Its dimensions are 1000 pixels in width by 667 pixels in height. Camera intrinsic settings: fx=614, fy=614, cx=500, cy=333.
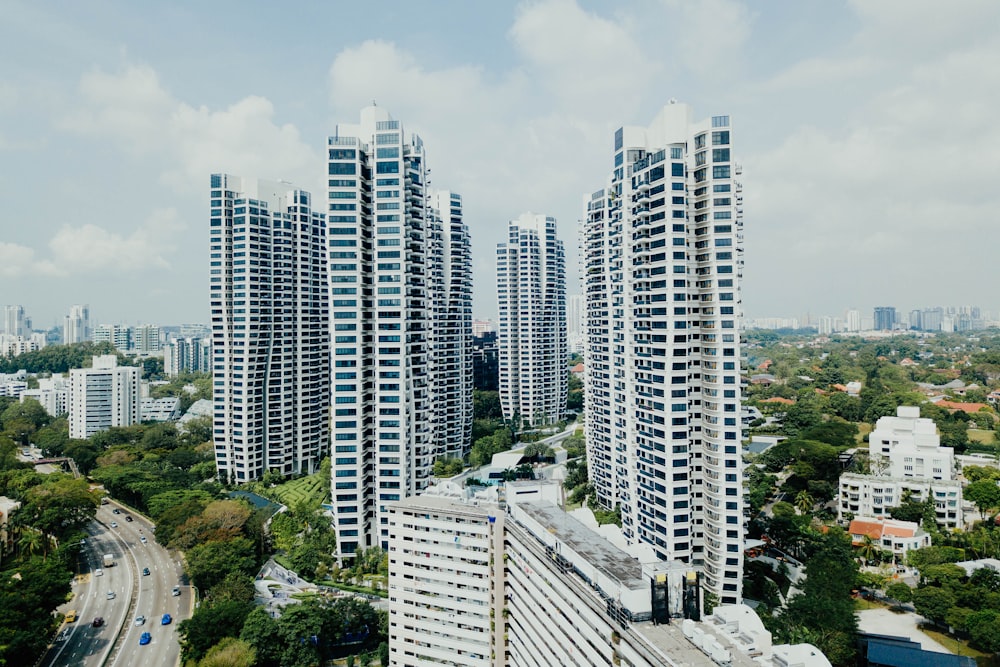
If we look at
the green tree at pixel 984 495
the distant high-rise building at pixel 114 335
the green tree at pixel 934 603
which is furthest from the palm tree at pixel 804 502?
the distant high-rise building at pixel 114 335

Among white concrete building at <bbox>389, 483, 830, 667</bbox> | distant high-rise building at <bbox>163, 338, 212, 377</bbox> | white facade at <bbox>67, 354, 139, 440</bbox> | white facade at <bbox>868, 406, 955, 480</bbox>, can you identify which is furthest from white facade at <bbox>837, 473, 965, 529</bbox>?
distant high-rise building at <bbox>163, 338, 212, 377</bbox>

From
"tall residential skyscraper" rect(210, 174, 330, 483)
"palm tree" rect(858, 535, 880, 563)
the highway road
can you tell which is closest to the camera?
the highway road

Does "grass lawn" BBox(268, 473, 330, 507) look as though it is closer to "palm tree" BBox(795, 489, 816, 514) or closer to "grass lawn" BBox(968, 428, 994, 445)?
"palm tree" BBox(795, 489, 816, 514)

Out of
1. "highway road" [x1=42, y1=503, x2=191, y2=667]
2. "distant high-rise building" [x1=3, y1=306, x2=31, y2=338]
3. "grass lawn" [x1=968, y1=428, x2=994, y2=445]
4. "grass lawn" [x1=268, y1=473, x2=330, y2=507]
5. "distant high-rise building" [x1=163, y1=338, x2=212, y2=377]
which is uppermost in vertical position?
"distant high-rise building" [x1=3, y1=306, x2=31, y2=338]

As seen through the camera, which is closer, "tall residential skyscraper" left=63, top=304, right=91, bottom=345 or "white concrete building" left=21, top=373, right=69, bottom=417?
"white concrete building" left=21, top=373, right=69, bottom=417

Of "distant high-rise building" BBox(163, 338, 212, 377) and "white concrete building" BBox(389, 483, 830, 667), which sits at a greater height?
"distant high-rise building" BBox(163, 338, 212, 377)

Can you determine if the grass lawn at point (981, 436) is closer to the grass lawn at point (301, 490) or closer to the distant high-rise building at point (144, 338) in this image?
the grass lawn at point (301, 490)

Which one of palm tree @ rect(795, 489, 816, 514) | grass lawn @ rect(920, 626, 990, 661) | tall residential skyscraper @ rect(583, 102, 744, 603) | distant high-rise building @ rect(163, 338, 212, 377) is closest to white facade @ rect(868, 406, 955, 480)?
palm tree @ rect(795, 489, 816, 514)

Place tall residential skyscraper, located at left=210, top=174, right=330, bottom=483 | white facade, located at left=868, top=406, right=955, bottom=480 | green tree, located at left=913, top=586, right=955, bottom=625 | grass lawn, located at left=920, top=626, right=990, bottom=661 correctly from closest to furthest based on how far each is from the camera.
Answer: grass lawn, located at left=920, top=626, right=990, bottom=661
green tree, located at left=913, top=586, right=955, bottom=625
white facade, located at left=868, top=406, right=955, bottom=480
tall residential skyscraper, located at left=210, top=174, right=330, bottom=483
